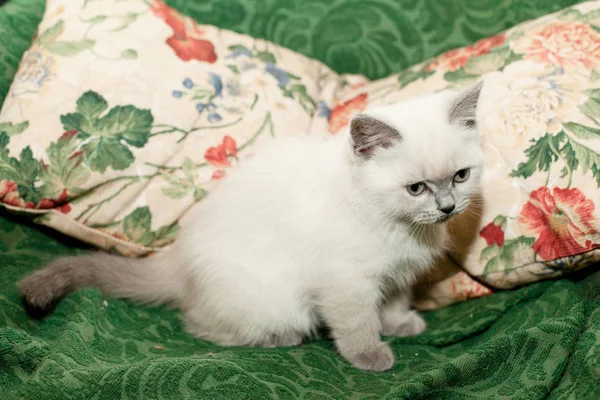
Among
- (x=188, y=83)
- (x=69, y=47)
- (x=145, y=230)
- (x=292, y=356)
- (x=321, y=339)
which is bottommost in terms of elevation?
(x=321, y=339)

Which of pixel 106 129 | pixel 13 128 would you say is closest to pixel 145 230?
pixel 106 129

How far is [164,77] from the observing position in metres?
1.52

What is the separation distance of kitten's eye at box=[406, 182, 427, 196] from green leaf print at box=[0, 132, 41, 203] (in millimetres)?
903

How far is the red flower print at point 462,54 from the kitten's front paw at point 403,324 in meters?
0.66

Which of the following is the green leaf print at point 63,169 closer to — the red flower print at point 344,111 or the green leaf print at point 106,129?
the green leaf print at point 106,129

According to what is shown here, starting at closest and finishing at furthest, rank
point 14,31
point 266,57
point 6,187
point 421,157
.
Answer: point 421,157
point 6,187
point 14,31
point 266,57

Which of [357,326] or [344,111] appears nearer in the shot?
[357,326]

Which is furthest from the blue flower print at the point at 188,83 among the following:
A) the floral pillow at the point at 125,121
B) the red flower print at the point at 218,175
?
the red flower print at the point at 218,175

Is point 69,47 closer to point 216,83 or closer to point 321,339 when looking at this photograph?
point 216,83

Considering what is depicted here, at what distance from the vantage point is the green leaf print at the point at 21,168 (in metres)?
1.39

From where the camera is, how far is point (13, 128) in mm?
1413

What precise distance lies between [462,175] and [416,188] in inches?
4.3

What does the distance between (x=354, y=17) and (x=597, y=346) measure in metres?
1.17

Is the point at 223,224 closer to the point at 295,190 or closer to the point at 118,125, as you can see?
the point at 295,190
